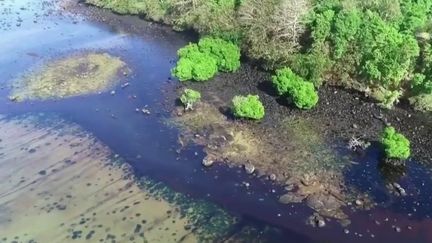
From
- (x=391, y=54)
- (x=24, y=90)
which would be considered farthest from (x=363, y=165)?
(x=24, y=90)

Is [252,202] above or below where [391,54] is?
below

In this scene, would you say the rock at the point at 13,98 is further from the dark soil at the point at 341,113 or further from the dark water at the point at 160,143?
the dark soil at the point at 341,113

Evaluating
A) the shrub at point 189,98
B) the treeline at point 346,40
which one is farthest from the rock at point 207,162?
the treeline at point 346,40

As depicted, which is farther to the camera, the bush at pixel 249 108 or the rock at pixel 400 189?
the bush at pixel 249 108

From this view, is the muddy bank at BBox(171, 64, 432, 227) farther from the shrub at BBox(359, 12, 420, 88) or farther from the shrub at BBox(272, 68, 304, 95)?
the shrub at BBox(359, 12, 420, 88)

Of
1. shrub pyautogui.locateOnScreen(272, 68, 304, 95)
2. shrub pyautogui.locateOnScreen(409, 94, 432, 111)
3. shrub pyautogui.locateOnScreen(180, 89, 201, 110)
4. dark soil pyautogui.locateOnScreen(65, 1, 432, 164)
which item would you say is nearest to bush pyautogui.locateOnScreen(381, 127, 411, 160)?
dark soil pyautogui.locateOnScreen(65, 1, 432, 164)

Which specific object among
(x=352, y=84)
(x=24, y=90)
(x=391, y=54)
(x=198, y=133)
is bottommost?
(x=24, y=90)

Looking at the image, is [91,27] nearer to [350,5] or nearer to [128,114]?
[128,114]

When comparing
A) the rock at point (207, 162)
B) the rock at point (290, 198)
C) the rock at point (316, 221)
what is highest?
the rock at point (316, 221)
